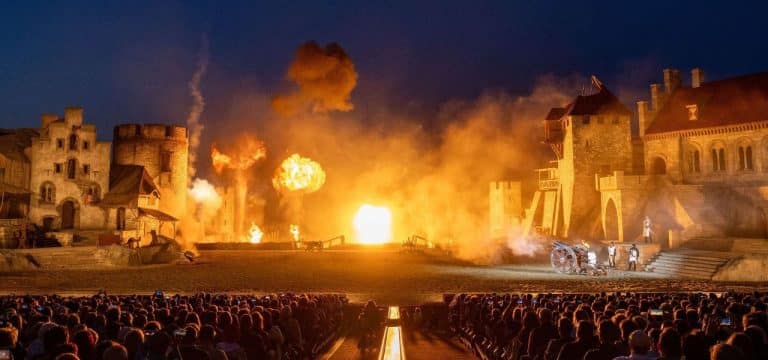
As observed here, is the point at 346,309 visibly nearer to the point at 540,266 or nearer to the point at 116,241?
the point at 540,266

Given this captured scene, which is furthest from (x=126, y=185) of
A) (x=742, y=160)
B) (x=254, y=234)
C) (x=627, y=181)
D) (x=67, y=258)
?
(x=742, y=160)

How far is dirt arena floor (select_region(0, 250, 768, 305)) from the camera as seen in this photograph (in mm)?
27797

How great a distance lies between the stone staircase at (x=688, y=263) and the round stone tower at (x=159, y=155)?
45969 millimetres

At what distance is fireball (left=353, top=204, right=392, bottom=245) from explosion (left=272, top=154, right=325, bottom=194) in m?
7.65

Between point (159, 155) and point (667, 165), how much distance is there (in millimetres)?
49904

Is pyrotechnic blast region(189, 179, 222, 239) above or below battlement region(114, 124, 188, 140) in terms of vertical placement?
below

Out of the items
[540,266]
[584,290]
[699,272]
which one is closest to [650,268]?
[699,272]

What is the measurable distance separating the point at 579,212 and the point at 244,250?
31.1 m

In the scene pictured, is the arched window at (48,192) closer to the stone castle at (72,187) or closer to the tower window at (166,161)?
the stone castle at (72,187)

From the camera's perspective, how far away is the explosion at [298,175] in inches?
2899

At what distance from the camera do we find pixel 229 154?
7669 centimetres

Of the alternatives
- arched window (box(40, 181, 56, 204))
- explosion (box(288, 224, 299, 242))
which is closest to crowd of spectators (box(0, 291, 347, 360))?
arched window (box(40, 181, 56, 204))

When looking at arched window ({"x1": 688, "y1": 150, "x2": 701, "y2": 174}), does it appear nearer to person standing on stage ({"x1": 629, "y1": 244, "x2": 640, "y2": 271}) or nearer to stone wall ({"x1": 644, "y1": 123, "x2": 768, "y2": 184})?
stone wall ({"x1": 644, "y1": 123, "x2": 768, "y2": 184})

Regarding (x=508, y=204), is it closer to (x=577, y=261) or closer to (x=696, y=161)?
(x=696, y=161)
